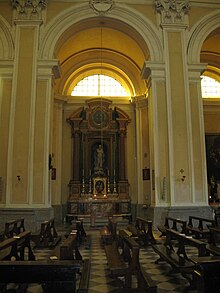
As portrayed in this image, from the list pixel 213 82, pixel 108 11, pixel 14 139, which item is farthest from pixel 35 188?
pixel 213 82

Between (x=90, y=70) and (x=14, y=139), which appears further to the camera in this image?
(x=90, y=70)

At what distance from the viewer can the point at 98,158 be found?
1405 centimetres

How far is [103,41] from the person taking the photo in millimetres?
13570

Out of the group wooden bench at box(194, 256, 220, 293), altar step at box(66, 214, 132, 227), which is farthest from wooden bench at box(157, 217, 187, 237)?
wooden bench at box(194, 256, 220, 293)

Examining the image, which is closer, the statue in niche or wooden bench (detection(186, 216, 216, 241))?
wooden bench (detection(186, 216, 216, 241))

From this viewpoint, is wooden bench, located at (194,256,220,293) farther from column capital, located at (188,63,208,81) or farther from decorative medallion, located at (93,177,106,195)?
decorative medallion, located at (93,177,106,195)

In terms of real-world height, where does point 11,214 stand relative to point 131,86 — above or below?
below

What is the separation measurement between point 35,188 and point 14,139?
171 cm

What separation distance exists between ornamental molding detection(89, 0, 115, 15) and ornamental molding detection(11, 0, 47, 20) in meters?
1.75

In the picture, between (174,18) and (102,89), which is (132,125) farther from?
(174,18)

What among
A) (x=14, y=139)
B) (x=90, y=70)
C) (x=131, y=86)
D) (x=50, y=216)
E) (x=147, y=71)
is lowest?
(x=50, y=216)

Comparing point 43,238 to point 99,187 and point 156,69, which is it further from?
point 156,69

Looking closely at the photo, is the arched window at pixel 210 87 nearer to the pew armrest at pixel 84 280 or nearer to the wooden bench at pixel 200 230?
the wooden bench at pixel 200 230

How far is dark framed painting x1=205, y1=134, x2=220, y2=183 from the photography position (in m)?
14.1
